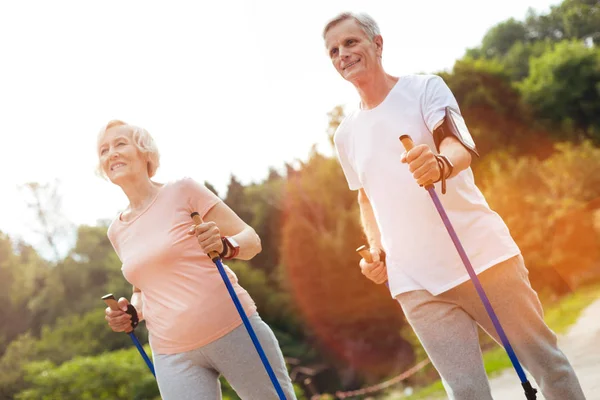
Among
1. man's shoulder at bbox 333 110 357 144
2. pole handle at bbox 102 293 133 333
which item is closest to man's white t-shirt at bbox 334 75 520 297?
man's shoulder at bbox 333 110 357 144

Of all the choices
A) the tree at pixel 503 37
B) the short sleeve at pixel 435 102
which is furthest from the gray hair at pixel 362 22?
the tree at pixel 503 37

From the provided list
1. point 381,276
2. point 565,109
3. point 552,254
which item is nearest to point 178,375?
point 381,276

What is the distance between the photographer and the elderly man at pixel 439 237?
2434 millimetres

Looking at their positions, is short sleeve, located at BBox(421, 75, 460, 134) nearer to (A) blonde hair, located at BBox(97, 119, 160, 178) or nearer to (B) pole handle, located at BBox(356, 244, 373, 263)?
(B) pole handle, located at BBox(356, 244, 373, 263)

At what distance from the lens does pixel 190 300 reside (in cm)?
293

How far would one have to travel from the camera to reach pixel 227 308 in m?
2.96

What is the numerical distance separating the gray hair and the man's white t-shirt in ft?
0.73

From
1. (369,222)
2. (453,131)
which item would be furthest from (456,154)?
(369,222)

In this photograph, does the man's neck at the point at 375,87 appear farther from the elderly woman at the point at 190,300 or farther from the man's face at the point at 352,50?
the elderly woman at the point at 190,300

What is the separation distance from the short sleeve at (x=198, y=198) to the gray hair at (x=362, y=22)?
2.95ft

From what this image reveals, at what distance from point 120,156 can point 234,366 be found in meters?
1.06

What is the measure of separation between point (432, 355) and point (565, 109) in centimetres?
2926

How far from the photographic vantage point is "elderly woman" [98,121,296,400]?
292 centimetres

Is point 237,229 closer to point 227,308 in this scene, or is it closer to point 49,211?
point 227,308
